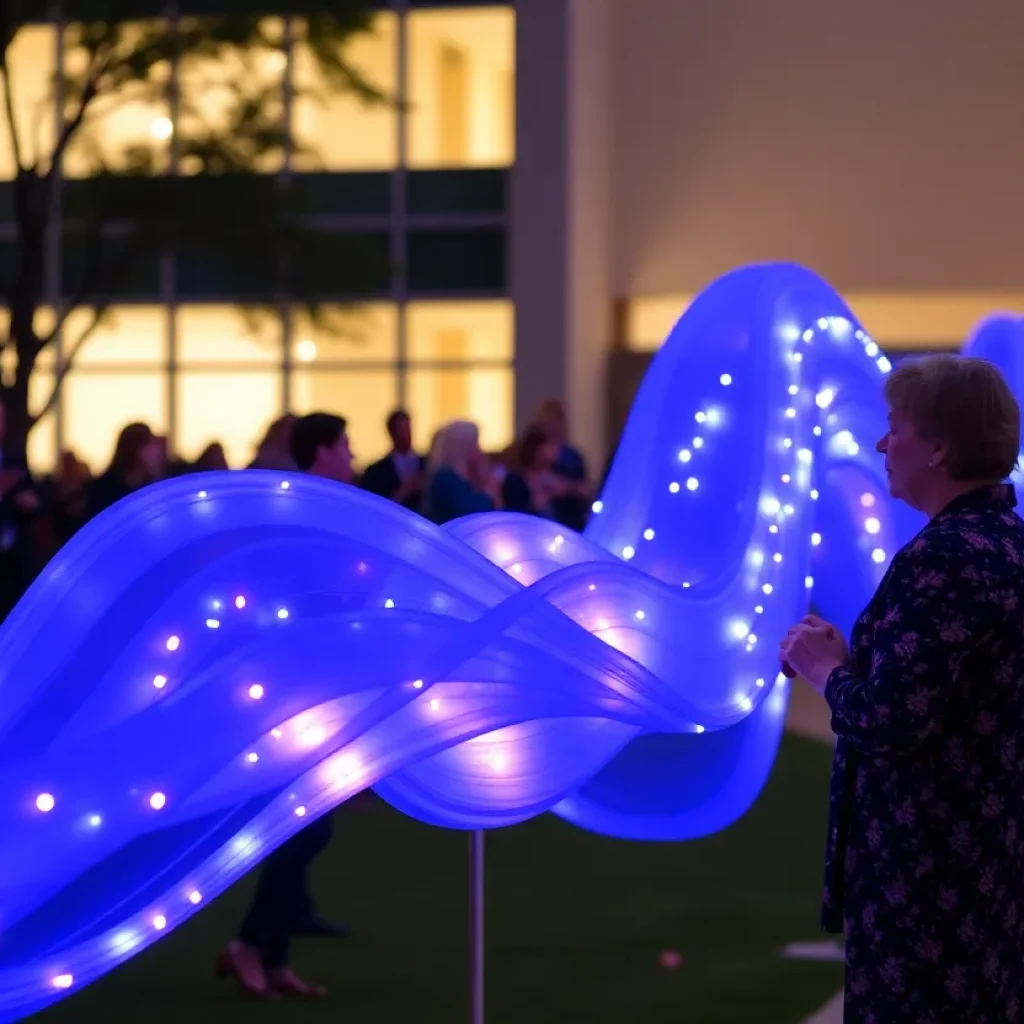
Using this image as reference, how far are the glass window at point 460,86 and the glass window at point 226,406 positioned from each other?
9.77ft

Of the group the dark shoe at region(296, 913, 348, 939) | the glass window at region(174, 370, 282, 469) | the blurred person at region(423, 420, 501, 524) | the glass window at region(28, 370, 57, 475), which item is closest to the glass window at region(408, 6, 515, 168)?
the glass window at region(174, 370, 282, 469)

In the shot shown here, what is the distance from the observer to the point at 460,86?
979 inches

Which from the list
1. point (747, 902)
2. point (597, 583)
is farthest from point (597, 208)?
point (597, 583)

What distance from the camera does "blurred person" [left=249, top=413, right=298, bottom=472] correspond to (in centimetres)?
915

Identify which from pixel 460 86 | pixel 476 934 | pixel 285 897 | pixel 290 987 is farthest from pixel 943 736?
pixel 460 86

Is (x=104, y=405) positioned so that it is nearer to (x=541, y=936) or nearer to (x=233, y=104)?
(x=233, y=104)

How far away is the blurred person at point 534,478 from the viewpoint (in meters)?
12.8

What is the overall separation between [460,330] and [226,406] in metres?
2.78

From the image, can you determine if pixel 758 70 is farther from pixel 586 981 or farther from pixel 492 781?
pixel 492 781

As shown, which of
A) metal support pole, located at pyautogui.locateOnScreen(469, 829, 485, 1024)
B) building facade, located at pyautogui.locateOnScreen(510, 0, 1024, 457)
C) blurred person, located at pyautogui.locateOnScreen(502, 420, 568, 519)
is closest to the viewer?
metal support pole, located at pyautogui.locateOnScreen(469, 829, 485, 1024)

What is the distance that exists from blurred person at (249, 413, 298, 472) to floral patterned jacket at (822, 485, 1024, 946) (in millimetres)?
5384

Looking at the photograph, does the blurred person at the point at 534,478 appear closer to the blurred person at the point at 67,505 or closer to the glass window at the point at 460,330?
the blurred person at the point at 67,505

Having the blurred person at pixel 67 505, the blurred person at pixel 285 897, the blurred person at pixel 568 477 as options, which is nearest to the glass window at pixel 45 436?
the blurred person at pixel 67 505

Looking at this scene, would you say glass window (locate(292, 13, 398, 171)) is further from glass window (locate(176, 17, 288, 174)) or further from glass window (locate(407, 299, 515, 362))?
glass window (locate(176, 17, 288, 174))
